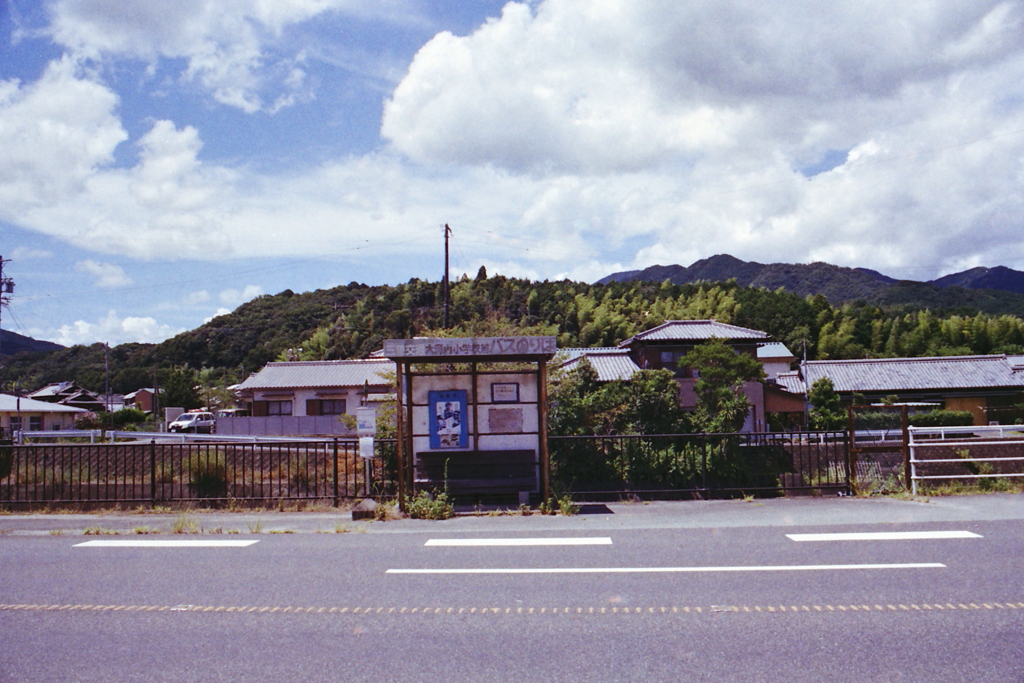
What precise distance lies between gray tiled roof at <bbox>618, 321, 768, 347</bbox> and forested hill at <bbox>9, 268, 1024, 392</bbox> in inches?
360

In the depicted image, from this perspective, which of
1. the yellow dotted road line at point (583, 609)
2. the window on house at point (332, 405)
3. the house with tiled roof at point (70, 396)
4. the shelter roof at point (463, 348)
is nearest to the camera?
the yellow dotted road line at point (583, 609)

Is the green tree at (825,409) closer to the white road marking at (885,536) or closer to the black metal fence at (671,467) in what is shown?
the black metal fence at (671,467)

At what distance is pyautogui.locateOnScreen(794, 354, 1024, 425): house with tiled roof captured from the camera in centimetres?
4669

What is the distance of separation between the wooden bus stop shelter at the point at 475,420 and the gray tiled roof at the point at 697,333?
108ft

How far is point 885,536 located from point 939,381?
45858 mm

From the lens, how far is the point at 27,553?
8844 mm

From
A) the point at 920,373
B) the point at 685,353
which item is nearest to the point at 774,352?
the point at 920,373

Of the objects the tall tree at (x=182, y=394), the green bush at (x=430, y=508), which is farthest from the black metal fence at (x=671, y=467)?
the tall tree at (x=182, y=394)

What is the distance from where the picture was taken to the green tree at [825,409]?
1490 inches

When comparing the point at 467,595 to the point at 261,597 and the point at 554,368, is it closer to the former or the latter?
the point at 261,597

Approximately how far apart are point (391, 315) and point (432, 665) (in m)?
82.3

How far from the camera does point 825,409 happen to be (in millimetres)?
→ 39000

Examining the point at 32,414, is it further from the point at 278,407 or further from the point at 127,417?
the point at 278,407

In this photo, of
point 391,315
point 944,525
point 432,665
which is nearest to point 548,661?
point 432,665
